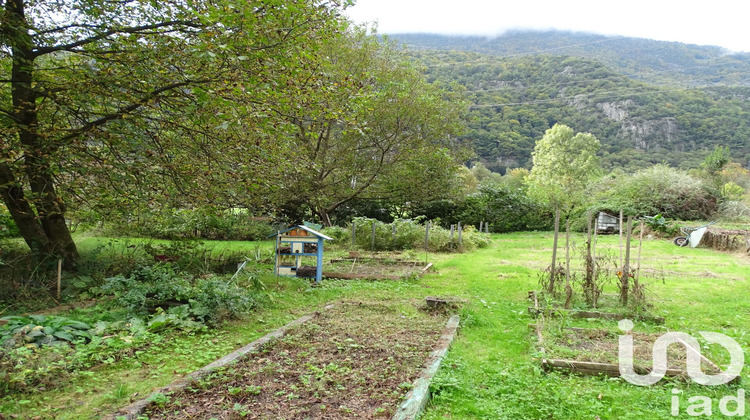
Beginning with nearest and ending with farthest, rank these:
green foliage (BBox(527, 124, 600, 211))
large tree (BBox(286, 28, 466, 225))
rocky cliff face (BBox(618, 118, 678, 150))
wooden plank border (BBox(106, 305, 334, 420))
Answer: wooden plank border (BBox(106, 305, 334, 420)) → large tree (BBox(286, 28, 466, 225)) → green foliage (BBox(527, 124, 600, 211)) → rocky cliff face (BBox(618, 118, 678, 150))

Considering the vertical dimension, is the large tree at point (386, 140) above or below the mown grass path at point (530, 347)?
above

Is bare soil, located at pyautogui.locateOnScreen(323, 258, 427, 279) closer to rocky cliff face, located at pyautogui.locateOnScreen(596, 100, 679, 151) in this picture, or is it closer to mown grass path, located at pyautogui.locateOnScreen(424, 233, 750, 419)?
mown grass path, located at pyautogui.locateOnScreen(424, 233, 750, 419)

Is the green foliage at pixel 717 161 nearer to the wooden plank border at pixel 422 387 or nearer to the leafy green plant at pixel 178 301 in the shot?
the wooden plank border at pixel 422 387

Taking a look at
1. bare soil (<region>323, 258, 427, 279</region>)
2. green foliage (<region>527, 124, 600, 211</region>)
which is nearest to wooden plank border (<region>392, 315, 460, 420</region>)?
bare soil (<region>323, 258, 427, 279</region>)

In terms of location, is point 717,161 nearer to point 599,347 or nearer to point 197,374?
point 599,347

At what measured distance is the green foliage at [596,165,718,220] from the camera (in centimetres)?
2502

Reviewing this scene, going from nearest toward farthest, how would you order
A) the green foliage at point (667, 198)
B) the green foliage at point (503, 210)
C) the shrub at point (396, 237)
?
the shrub at point (396, 237) < the green foliage at point (503, 210) < the green foliage at point (667, 198)

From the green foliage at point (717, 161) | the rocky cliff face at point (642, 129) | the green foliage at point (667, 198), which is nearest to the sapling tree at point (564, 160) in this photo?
the green foliage at point (717, 161)

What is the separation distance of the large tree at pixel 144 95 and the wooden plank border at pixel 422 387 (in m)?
3.77

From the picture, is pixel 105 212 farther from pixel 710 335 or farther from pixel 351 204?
pixel 351 204

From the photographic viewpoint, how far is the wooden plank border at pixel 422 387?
3014 millimetres

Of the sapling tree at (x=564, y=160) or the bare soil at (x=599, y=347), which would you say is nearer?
the bare soil at (x=599, y=347)

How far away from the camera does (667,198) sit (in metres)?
25.7

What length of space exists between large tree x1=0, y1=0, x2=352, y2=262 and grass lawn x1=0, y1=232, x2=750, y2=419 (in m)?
2.71
